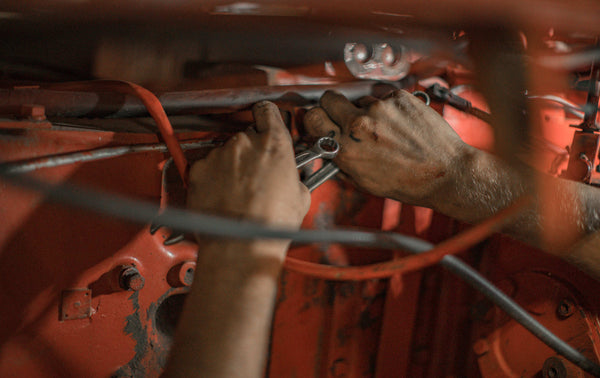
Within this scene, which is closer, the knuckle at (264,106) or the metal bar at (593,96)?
the knuckle at (264,106)

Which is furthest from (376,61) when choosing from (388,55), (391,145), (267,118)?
(267,118)

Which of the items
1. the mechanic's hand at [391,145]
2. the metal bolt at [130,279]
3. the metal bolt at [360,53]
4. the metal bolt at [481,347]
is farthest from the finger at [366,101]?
the metal bolt at [481,347]

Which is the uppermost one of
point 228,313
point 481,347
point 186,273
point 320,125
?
point 320,125

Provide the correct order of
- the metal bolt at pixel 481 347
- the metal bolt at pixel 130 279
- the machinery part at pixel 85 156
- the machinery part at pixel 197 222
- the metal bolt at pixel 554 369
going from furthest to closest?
1. the metal bolt at pixel 481 347
2. the metal bolt at pixel 554 369
3. the metal bolt at pixel 130 279
4. the machinery part at pixel 85 156
5. the machinery part at pixel 197 222

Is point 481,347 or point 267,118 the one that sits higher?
point 267,118

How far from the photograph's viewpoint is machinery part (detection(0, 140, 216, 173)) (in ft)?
1.89

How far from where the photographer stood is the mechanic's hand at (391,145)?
0.80 metres

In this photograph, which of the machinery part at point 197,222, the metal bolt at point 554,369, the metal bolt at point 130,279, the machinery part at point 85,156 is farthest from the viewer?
the metal bolt at point 554,369

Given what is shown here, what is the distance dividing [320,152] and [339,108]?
0.36 feet

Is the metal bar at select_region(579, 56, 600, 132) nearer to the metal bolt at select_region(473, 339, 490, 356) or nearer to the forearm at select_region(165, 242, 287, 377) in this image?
the metal bolt at select_region(473, 339, 490, 356)

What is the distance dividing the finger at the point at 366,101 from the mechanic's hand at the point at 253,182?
0.25 m

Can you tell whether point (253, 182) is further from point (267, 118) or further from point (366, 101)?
point (366, 101)

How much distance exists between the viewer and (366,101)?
34.1 inches

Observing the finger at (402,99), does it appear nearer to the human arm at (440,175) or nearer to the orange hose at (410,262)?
the human arm at (440,175)
